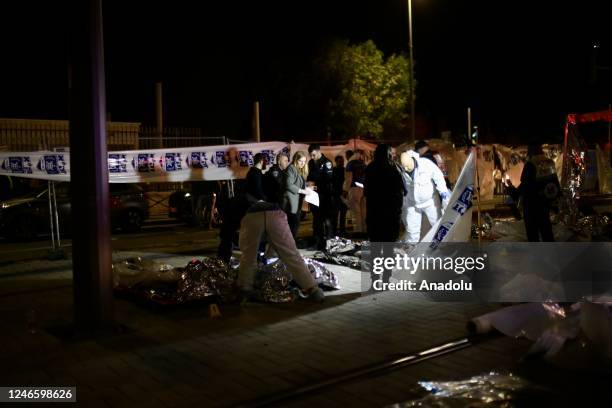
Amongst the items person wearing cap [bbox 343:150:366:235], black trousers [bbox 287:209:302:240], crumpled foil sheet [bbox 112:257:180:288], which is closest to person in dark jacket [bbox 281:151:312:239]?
black trousers [bbox 287:209:302:240]

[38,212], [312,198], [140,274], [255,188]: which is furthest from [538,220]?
[38,212]

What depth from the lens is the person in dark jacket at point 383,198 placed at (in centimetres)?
790

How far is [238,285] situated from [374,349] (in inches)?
87.3

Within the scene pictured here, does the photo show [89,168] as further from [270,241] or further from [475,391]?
[475,391]

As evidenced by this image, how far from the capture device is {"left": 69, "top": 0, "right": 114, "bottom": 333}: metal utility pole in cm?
567

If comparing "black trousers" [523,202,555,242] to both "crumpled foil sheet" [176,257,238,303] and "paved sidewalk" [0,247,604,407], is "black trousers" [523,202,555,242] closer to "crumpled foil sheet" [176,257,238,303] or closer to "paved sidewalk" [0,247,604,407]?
"paved sidewalk" [0,247,604,407]

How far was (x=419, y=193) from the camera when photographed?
8.84m

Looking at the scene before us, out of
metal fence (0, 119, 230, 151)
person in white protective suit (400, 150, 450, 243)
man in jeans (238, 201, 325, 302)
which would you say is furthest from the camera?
metal fence (0, 119, 230, 151)

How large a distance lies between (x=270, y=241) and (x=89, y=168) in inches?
88.7

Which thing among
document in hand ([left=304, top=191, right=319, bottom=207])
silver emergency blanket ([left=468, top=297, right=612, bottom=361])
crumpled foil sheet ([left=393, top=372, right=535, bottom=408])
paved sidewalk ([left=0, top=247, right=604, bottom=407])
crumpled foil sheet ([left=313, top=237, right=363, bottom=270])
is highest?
document in hand ([left=304, top=191, right=319, bottom=207])

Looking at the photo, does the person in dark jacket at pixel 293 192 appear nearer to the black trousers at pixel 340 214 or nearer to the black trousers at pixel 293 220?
the black trousers at pixel 293 220

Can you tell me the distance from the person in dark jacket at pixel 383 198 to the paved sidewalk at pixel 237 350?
0.84 m

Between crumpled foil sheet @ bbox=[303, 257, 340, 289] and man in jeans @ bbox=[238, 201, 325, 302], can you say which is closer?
man in jeans @ bbox=[238, 201, 325, 302]

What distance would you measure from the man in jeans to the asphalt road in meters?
4.46
